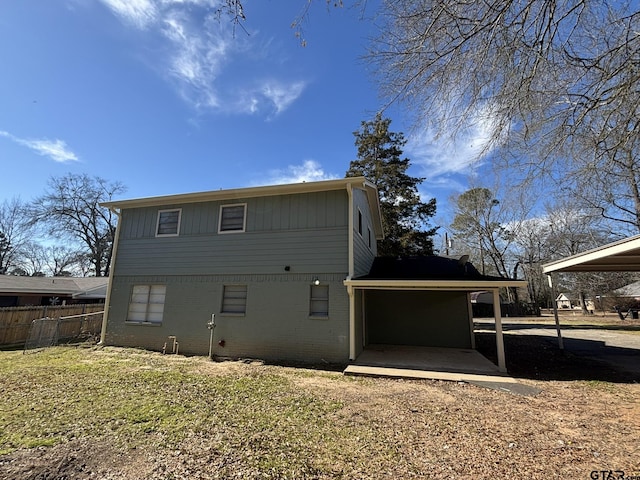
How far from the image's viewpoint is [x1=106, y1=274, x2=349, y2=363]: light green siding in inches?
316

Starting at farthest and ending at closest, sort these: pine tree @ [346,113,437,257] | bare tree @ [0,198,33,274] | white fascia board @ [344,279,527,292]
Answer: bare tree @ [0,198,33,274], pine tree @ [346,113,437,257], white fascia board @ [344,279,527,292]

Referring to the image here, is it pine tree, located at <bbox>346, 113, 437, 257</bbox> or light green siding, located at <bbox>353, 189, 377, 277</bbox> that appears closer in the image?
light green siding, located at <bbox>353, 189, 377, 277</bbox>

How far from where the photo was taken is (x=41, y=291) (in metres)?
17.0

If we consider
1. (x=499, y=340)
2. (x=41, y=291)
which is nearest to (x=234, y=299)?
(x=499, y=340)

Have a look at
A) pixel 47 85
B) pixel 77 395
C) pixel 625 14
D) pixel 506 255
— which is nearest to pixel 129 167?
pixel 47 85

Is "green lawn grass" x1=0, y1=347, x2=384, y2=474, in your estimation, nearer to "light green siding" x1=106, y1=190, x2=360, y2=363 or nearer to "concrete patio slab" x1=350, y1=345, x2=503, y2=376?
"light green siding" x1=106, y1=190, x2=360, y2=363

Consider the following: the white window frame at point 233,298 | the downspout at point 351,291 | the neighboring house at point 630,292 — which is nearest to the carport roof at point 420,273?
the downspout at point 351,291

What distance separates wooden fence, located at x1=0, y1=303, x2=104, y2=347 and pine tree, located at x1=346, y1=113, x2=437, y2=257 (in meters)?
16.0

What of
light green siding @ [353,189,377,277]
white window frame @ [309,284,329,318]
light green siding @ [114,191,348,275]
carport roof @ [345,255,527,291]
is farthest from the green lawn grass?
light green siding @ [353,189,377,277]

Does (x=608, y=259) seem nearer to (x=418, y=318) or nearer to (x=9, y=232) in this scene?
(x=418, y=318)

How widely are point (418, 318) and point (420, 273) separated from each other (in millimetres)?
1654

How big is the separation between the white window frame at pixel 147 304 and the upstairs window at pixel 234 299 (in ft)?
7.17

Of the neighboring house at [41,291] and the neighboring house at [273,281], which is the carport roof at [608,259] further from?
the neighboring house at [41,291]

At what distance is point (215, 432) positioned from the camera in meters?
3.87
